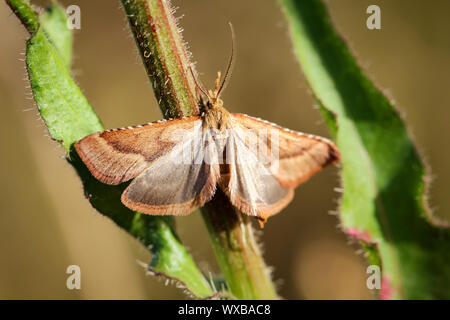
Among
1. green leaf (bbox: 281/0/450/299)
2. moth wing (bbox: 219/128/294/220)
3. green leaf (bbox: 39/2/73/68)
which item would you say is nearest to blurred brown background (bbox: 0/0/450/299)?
green leaf (bbox: 39/2/73/68)

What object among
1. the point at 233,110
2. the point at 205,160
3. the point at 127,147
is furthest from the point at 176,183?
the point at 233,110

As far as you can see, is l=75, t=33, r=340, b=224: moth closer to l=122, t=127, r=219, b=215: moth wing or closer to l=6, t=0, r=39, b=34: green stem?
l=122, t=127, r=219, b=215: moth wing

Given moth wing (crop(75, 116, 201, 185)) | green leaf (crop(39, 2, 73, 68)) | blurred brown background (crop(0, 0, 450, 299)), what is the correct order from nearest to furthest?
moth wing (crop(75, 116, 201, 185)) → green leaf (crop(39, 2, 73, 68)) → blurred brown background (crop(0, 0, 450, 299))

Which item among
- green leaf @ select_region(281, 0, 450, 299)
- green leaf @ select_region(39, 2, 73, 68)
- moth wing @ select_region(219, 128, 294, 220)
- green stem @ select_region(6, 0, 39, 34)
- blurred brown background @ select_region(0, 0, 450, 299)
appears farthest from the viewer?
blurred brown background @ select_region(0, 0, 450, 299)

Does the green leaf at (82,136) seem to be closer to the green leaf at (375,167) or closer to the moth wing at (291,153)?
the moth wing at (291,153)

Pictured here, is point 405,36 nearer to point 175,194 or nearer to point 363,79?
point 363,79

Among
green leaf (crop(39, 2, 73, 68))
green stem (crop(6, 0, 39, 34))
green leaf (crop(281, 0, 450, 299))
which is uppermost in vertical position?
green leaf (crop(39, 2, 73, 68))

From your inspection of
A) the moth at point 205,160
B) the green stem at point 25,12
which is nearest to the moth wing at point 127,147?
the moth at point 205,160
